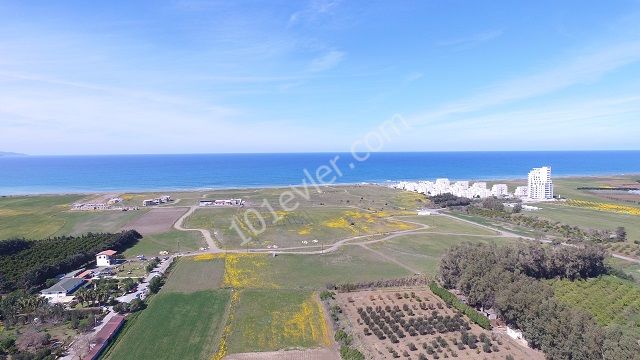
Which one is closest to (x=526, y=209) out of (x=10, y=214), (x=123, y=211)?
(x=123, y=211)

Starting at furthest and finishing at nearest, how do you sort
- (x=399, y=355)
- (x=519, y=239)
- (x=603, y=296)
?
(x=519, y=239)
(x=603, y=296)
(x=399, y=355)

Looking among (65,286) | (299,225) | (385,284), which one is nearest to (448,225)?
(299,225)

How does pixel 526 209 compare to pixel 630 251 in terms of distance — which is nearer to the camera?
pixel 630 251

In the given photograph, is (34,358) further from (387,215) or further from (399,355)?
(387,215)

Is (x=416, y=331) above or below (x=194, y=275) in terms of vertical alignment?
below

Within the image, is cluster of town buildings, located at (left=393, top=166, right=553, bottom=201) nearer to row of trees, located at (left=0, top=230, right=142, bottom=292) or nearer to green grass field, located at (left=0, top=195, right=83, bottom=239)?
row of trees, located at (left=0, top=230, right=142, bottom=292)

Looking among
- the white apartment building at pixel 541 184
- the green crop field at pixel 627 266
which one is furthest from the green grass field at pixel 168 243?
the white apartment building at pixel 541 184

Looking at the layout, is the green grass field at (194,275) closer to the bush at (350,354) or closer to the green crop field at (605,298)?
the bush at (350,354)

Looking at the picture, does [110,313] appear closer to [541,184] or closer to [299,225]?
[299,225]
